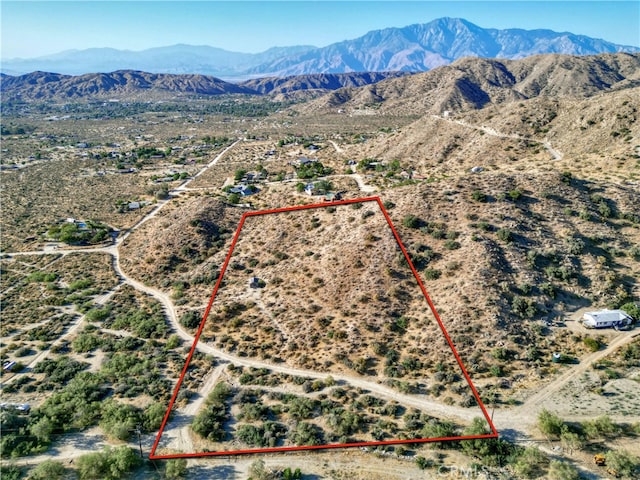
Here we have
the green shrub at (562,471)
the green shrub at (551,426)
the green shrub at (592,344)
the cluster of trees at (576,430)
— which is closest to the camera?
the green shrub at (562,471)

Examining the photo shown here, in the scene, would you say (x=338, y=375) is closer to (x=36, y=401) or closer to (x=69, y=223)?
(x=36, y=401)

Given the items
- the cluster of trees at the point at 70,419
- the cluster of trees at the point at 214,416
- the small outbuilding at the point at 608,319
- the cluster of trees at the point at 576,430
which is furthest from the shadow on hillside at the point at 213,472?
the small outbuilding at the point at 608,319

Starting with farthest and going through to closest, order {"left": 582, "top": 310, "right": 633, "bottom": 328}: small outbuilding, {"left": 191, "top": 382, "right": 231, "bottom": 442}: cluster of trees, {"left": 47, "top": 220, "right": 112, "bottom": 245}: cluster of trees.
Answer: {"left": 47, "top": 220, "right": 112, "bottom": 245}: cluster of trees, {"left": 582, "top": 310, "right": 633, "bottom": 328}: small outbuilding, {"left": 191, "top": 382, "right": 231, "bottom": 442}: cluster of trees

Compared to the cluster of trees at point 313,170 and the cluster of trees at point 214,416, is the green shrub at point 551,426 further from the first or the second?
the cluster of trees at point 313,170

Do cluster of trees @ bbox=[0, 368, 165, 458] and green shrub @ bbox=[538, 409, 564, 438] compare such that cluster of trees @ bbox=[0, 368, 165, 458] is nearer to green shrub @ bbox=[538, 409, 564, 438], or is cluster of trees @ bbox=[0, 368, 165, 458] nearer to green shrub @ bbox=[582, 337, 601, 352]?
green shrub @ bbox=[538, 409, 564, 438]

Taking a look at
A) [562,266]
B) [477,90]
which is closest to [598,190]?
[562,266]

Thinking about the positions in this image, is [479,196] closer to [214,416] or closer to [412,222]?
[412,222]

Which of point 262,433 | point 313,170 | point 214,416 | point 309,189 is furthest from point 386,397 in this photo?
point 313,170

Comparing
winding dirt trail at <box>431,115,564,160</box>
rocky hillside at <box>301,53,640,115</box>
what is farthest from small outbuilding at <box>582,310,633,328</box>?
rocky hillside at <box>301,53,640,115</box>
